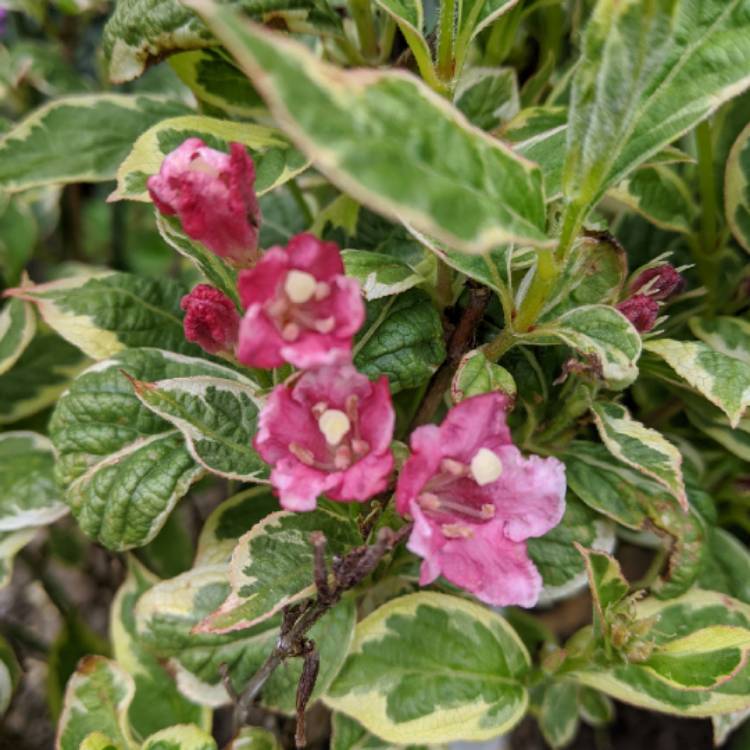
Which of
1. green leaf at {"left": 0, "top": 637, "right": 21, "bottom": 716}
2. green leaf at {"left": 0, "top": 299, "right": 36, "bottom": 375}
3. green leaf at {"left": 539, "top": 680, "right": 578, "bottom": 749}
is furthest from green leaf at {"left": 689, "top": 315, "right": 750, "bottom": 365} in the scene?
green leaf at {"left": 0, "top": 637, "right": 21, "bottom": 716}

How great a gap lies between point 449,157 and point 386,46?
519 mm

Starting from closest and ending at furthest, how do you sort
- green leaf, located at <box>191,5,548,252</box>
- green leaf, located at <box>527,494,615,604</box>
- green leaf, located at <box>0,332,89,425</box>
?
green leaf, located at <box>191,5,548,252</box>, green leaf, located at <box>527,494,615,604</box>, green leaf, located at <box>0,332,89,425</box>

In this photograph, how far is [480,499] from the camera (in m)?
0.60

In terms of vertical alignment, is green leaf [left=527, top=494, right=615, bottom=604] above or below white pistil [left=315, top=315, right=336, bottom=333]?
below

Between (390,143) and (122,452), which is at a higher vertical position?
(390,143)

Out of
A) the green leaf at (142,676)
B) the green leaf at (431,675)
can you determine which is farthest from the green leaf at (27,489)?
the green leaf at (431,675)

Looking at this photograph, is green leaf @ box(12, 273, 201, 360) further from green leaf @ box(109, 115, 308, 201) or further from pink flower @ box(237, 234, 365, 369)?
pink flower @ box(237, 234, 365, 369)

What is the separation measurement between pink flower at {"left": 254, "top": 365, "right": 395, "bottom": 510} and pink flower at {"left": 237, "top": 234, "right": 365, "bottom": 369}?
39 millimetres

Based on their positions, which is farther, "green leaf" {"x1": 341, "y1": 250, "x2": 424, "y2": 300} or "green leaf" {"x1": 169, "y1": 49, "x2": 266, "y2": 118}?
"green leaf" {"x1": 169, "y1": 49, "x2": 266, "y2": 118}

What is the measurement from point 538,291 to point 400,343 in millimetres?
121

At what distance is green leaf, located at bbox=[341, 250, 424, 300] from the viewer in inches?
26.4

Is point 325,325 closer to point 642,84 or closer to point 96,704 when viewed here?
point 642,84

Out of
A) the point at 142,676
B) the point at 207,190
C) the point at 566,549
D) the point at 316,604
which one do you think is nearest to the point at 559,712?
the point at 566,549

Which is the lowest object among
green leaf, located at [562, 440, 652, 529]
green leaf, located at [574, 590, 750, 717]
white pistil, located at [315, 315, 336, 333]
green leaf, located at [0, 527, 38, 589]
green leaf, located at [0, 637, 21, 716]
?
green leaf, located at [0, 637, 21, 716]
